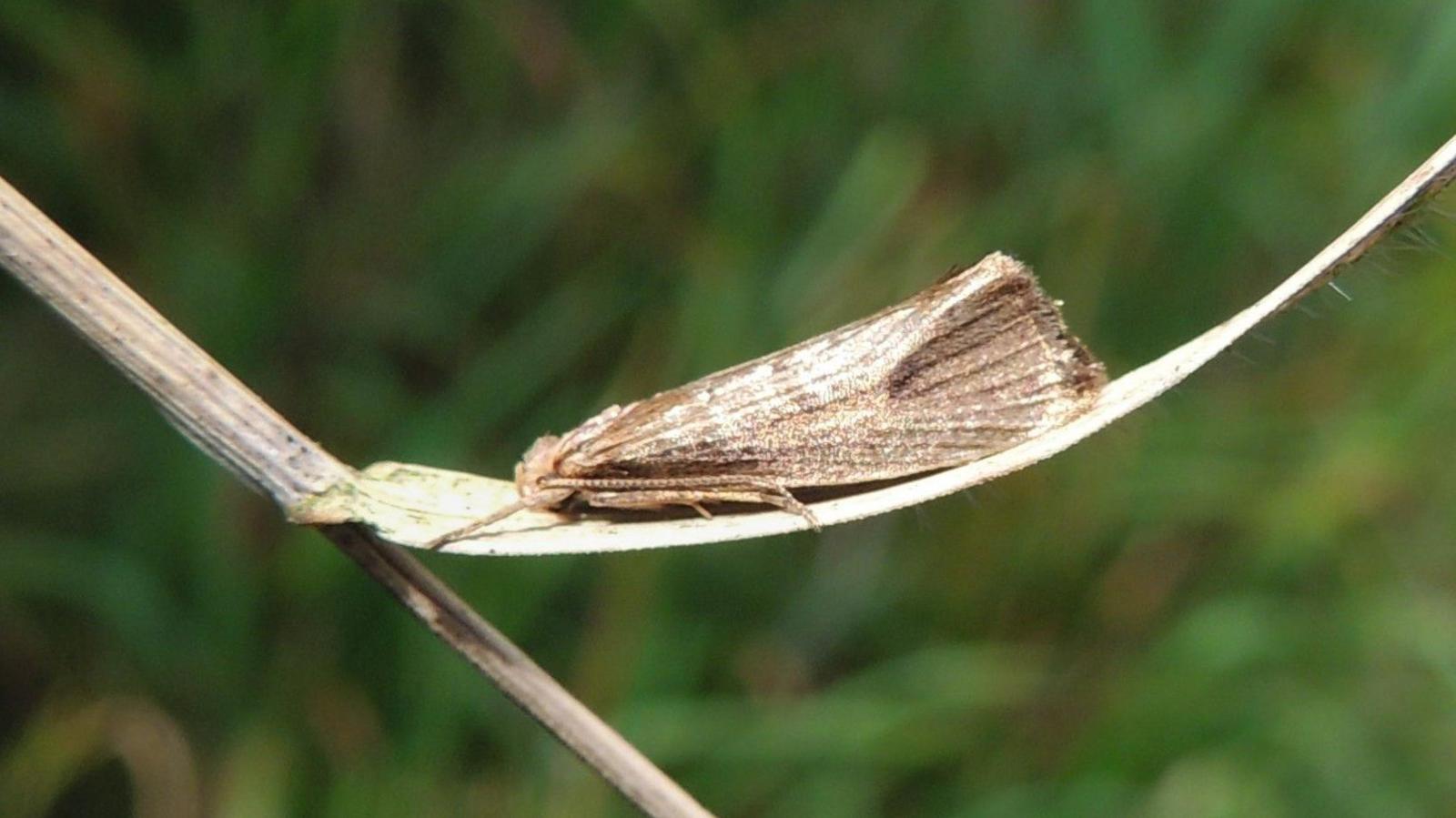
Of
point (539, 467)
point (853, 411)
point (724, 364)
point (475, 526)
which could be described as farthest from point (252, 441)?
point (724, 364)

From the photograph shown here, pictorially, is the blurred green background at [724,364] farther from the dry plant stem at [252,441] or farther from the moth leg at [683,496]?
the dry plant stem at [252,441]

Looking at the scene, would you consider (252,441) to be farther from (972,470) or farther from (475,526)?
(972,470)

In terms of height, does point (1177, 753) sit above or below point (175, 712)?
below

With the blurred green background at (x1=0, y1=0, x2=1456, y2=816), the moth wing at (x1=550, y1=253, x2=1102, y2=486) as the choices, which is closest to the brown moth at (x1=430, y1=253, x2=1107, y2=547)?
the moth wing at (x1=550, y1=253, x2=1102, y2=486)

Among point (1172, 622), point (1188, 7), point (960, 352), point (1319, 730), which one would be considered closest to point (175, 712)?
point (960, 352)

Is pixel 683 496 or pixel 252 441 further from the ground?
pixel 683 496

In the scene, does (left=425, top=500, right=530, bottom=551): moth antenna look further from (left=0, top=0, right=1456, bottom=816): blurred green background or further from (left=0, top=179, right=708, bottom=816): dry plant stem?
(left=0, top=0, right=1456, bottom=816): blurred green background

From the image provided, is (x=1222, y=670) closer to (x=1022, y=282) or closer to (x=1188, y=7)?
(x=1188, y=7)
